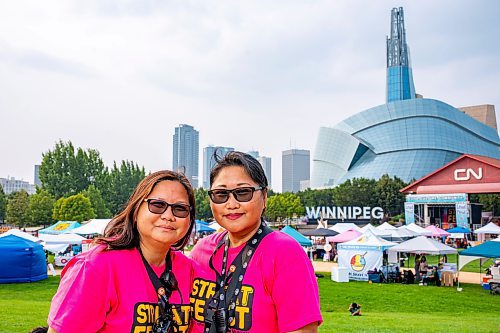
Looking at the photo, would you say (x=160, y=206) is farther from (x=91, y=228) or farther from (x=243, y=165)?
(x=91, y=228)

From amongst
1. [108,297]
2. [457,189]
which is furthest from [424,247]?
[457,189]

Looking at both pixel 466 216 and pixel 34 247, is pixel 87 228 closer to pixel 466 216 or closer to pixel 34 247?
pixel 34 247

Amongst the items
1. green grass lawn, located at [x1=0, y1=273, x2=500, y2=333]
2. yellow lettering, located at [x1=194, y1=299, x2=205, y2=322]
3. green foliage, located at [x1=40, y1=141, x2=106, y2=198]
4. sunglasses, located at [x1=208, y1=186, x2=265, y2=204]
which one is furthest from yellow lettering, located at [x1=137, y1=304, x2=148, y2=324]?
green foliage, located at [x1=40, y1=141, x2=106, y2=198]

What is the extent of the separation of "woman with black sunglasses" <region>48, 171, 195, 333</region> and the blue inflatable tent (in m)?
16.0

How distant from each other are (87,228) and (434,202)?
105 feet

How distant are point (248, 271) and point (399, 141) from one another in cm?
8259

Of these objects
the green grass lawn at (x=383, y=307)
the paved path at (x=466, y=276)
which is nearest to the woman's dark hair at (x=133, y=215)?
the green grass lawn at (x=383, y=307)

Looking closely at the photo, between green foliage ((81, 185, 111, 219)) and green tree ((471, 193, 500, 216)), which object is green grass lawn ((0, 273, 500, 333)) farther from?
green tree ((471, 193, 500, 216))

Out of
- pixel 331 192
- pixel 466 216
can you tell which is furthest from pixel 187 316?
pixel 331 192

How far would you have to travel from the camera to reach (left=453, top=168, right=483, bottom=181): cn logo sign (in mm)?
44281

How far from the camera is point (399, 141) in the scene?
81.1 metres

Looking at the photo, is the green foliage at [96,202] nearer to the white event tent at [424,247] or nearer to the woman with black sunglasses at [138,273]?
the white event tent at [424,247]

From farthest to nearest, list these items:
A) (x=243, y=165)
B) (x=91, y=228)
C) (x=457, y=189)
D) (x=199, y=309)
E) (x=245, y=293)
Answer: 1. (x=457, y=189)
2. (x=91, y=228)
3. (x=243, y=165)
4. (x=199, y=309)
5. (x=245, y=293)

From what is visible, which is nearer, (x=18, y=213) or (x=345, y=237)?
(x=345, y=237)
